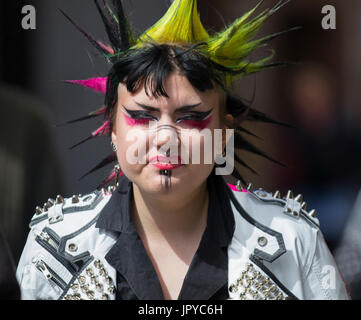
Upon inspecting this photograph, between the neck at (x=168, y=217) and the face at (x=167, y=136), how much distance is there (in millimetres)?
112

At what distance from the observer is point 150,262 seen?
1521mm

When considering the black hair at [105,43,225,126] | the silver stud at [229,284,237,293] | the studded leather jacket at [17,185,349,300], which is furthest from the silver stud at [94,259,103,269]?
the black hair at [105,43,225,126]

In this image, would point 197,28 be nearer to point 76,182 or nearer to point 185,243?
point 185,243

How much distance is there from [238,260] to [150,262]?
24cm

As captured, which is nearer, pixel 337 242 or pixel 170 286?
pixel 170 286

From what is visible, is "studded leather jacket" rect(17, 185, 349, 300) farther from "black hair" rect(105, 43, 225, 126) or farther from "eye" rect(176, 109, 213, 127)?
"black hair" rect(105, 43, 225, 126)

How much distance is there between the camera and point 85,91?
7.11 feet

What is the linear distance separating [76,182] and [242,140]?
0.71 meters

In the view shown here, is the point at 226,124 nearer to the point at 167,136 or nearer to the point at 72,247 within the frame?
the point at 167,136

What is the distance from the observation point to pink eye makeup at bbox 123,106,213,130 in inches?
56.6

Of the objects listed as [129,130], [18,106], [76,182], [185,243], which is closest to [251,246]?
[185,243]

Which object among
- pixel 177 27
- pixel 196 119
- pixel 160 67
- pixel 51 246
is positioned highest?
pixel 177 27

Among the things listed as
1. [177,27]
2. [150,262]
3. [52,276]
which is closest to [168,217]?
[150,262]

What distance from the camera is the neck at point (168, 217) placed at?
61.2 inches
